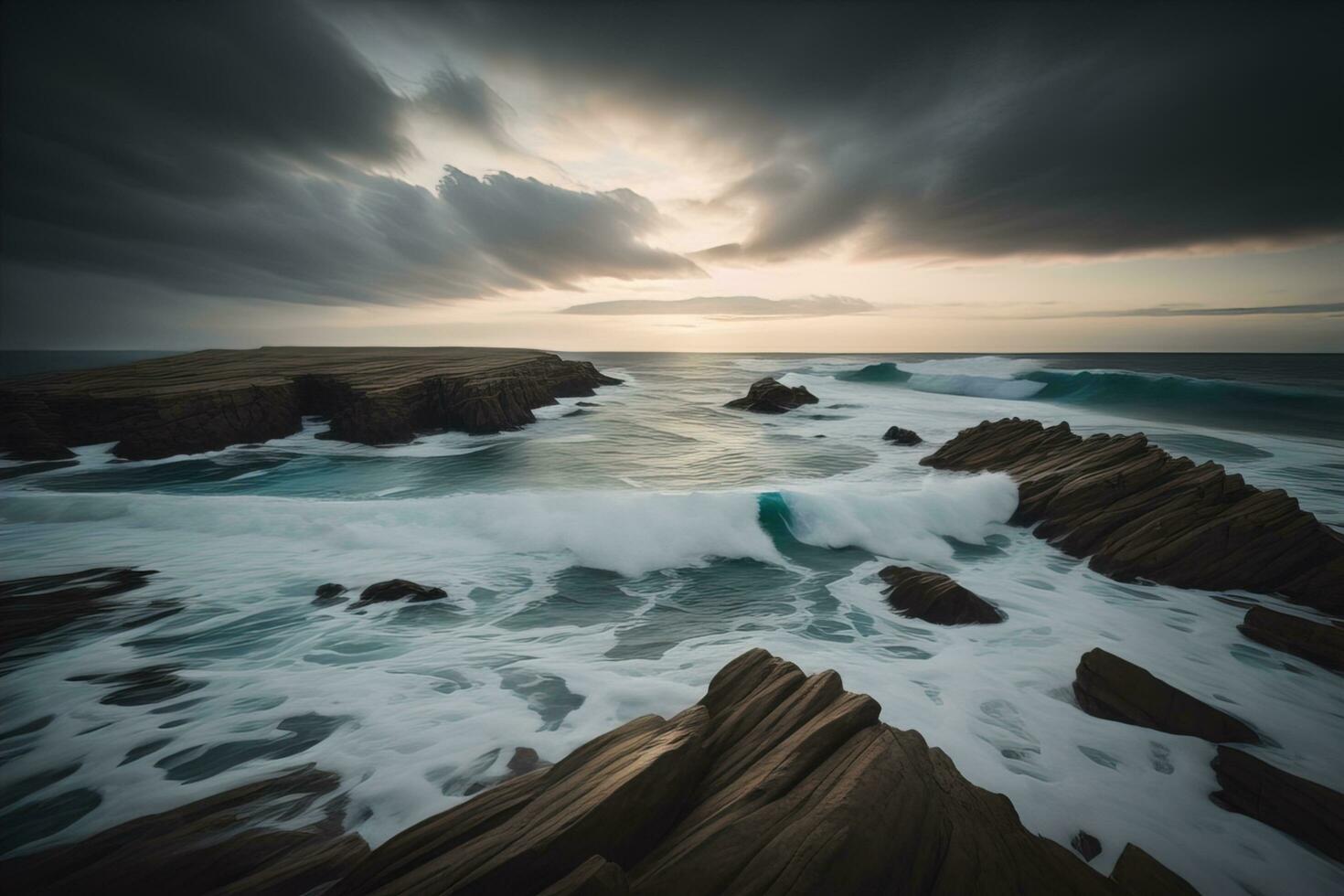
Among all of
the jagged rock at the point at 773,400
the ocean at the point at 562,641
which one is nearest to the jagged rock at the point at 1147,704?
the ocean at the point at 562,641

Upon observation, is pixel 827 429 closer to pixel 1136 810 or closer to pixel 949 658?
pixel 949 658

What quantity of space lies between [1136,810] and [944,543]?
6839 mm

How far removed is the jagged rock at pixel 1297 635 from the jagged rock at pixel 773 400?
24773 millimetres

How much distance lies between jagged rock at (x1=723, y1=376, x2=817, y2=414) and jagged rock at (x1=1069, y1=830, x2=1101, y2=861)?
2782 centimetres

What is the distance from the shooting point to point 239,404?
63.2ft

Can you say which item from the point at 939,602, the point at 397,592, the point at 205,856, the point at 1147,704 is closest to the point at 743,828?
the point at 205,856

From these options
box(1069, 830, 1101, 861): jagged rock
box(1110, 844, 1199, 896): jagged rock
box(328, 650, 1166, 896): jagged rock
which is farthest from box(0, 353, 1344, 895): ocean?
box(328, 650, 1166, 896): jagged rock

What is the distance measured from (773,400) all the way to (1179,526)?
23.7 metres

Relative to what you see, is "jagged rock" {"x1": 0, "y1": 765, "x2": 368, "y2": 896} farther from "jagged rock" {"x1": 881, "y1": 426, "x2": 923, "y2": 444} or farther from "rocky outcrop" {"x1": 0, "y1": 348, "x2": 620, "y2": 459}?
"jagged rock" {"x1": 881, "y1": 426, "x2": 923, "y2": 444}

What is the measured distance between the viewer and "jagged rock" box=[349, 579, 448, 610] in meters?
7.68

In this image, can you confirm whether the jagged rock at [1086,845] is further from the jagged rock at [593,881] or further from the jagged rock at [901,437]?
the jagged rock at [901,437]

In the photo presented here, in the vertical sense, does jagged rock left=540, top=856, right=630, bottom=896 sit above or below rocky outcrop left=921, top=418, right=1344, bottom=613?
above

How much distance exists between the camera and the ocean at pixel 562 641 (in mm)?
3875

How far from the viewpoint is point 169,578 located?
27.1 ft
